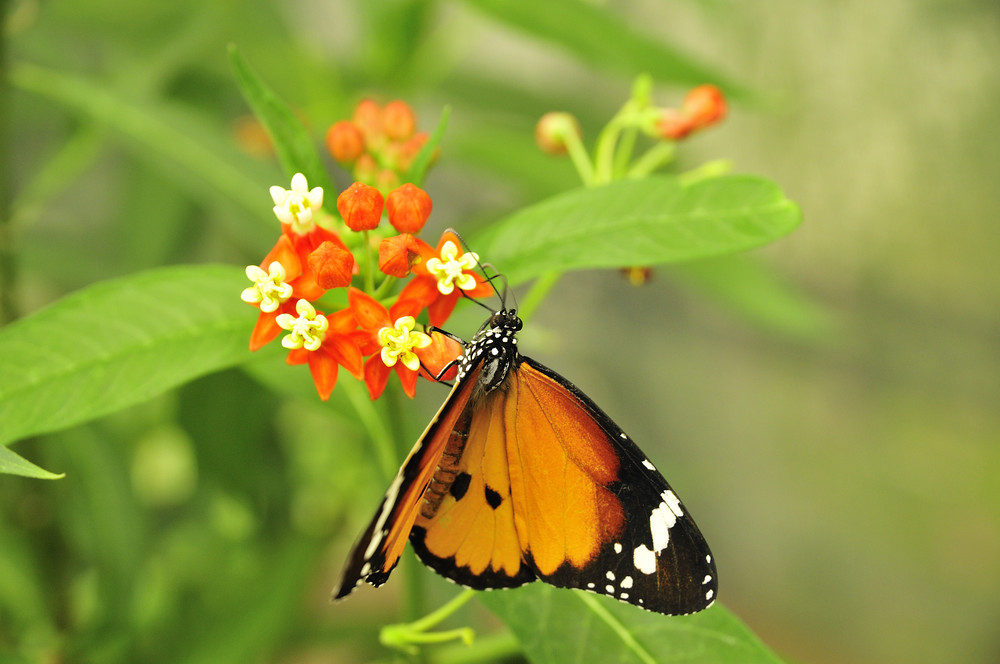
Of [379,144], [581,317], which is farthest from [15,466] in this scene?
[581,317]

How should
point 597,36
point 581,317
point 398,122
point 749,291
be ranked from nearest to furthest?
point 398,122
point 597,36
point 749,291
point 581,317

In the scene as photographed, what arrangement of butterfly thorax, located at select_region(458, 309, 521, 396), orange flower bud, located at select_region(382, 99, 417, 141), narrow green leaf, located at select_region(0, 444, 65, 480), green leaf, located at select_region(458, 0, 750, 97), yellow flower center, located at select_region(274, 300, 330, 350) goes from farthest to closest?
green leaf, located at select_region(458, 0, 750, 97), orange flower bud, located at select_region(382, 99, 417, 141), butterfly thorax, located at select_region(458, 309, 521, 396), yellow flower center, located at select_region(274, 300, 330, 350), narrow green leaf, located at select_region(0, 444, 65, 480)

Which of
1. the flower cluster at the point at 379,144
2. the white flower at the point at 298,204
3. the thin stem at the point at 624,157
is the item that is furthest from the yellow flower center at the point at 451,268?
the thin stem at the point at 624,157

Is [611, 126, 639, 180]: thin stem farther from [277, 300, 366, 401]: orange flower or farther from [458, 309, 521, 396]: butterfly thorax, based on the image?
[277, 300, 366, 401]: orange flower

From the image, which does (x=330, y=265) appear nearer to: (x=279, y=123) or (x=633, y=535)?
(x=279, y=123)

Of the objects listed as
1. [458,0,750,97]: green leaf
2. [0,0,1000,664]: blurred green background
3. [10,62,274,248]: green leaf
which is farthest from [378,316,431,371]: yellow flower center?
[458,0,750,97]: green leaf

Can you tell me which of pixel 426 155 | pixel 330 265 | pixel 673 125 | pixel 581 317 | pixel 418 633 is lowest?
pixel 418 633
